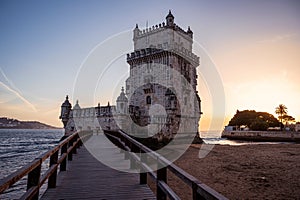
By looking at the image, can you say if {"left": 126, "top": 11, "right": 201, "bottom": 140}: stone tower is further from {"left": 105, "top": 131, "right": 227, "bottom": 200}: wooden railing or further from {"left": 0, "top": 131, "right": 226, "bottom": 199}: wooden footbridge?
{"left": 105, "top": 131, "right": 227, "bottom": 200}: wooden railing

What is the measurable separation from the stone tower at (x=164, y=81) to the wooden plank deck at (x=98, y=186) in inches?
964

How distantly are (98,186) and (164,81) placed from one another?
30.5 metres

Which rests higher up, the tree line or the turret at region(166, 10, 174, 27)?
the turret at region(166, 10, 174, 27)

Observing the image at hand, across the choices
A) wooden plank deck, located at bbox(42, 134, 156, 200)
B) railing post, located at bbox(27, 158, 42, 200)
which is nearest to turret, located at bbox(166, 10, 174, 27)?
wooden plank deck, located at bbox(42, 134, 156, 200)

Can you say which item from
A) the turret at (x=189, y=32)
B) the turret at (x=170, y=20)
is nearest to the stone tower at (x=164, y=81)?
the turret at (x=170, y=20)

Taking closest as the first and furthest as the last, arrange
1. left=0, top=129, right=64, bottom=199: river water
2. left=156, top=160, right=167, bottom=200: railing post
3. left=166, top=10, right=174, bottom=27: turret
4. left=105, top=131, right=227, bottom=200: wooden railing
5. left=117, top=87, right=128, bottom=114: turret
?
left=105, top=131, right=227, bottom=200: wooden railing, left=156, top=160, right=167, bottom=200: railing post, left=0, top=129, right=64, bottom=199: river water, left=117, top=87, right=128, bottom=114: turret, left=166, top=10, right=174, bottom=27: turret

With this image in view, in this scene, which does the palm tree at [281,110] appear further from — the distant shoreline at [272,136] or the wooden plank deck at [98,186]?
the wooden plank deck at [98,186]

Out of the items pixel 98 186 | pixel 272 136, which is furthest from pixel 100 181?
pixel 272 136

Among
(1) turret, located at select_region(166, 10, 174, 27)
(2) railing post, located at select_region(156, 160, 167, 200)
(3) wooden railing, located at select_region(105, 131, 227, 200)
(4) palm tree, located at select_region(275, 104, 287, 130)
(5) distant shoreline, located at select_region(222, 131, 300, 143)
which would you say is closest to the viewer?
(3) wooden railing, located at select_region(105, 131, 227, 200)

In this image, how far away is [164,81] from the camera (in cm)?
3625

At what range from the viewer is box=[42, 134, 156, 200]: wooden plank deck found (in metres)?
5.53

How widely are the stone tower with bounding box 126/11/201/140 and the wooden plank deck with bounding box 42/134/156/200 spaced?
24.5m

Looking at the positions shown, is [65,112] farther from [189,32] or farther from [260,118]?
[260,118]

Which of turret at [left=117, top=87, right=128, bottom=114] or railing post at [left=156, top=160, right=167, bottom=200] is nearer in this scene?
railing post at [left=156, top=160, right=167, bottom=200]
